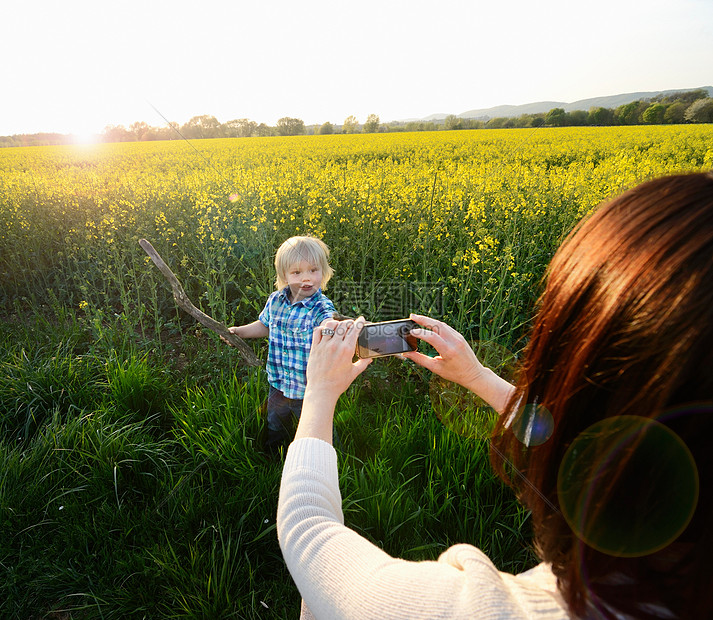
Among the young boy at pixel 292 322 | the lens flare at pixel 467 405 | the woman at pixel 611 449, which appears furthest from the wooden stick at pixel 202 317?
the woman at pixel 611 449

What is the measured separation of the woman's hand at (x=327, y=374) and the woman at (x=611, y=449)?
11.2 inches

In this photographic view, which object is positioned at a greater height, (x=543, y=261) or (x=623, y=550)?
(x=623, y=550)

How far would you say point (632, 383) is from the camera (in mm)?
573

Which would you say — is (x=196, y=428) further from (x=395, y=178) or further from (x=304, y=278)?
(x=395, y=178)

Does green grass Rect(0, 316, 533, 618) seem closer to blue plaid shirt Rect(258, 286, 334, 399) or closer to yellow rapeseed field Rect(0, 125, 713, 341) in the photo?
blue plaid shirt Rect(258, 286, 334, 399)

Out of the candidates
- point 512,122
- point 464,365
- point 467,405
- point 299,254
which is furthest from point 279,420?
point 512,122

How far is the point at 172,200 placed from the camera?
4891 mm

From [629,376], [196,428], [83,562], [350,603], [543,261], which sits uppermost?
[629,376]

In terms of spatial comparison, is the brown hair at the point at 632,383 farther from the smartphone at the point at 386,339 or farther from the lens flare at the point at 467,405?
the lens flare at the point at 467,405

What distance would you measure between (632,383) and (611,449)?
0.32 ft

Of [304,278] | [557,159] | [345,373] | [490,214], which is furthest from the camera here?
[557,159]

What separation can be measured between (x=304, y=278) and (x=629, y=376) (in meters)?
1.79

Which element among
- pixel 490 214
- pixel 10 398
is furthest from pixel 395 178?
pixel 10 398

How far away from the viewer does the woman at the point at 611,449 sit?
536 mm
